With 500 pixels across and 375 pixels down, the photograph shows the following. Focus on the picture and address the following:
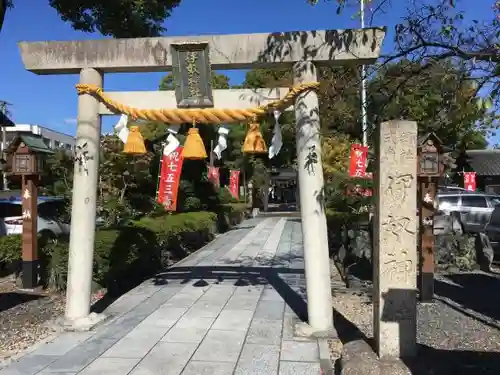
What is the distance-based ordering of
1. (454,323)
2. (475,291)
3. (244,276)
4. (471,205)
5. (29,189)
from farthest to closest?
(471,205), (244,276), (29,189), (475,291), (454,323)

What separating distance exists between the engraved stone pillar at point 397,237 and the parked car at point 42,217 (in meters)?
9.38

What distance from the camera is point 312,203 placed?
6035 millimetres

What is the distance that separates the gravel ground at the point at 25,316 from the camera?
19.4 ft

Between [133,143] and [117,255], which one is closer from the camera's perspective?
[133,143]

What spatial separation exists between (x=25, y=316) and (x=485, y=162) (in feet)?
108

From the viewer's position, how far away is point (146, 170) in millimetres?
16109

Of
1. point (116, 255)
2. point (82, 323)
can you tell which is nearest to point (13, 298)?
point (116, 255)

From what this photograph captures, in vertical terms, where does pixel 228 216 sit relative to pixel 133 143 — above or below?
below

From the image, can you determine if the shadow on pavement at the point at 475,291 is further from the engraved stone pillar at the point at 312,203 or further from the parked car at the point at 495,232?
the engraved stone pillar at the point at 312,203

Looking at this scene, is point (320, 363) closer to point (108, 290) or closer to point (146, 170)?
point (108, 290)

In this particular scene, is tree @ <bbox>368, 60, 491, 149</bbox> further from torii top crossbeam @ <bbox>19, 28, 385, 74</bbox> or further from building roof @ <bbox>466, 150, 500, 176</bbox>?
building roof @ <bbox>466, 150, 500, 176</bbox>

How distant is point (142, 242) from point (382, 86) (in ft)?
19.4

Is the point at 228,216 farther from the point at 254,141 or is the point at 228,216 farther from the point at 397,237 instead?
the point at 397,237

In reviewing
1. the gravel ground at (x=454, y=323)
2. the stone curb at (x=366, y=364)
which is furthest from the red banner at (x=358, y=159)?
the stone curb at (x=366, y=364)
